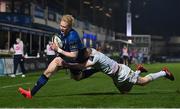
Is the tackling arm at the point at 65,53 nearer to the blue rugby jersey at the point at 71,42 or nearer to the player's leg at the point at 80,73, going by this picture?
the blue rugby jersey at the point at 71,42

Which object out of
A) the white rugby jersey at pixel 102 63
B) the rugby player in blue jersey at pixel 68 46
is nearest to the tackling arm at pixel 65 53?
the rugby player in blue jersey at pixel 68 46

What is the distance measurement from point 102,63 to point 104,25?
329ft

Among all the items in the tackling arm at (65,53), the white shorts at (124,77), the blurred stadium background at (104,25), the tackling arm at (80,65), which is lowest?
the white shorts at (124,77)

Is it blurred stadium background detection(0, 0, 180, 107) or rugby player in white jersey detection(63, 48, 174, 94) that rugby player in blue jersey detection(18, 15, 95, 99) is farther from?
blurred stadium background detection(0, 0, 180, 107)

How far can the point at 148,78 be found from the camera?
12.6 metres

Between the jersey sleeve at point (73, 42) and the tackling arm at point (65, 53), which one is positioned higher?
the jersey sleeve at point (73, 42)

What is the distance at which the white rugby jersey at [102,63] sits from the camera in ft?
39.3

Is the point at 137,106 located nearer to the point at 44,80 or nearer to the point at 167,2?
the point at 44,80

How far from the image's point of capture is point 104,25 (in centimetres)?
11194

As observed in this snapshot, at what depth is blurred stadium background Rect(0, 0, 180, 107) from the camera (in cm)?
4378

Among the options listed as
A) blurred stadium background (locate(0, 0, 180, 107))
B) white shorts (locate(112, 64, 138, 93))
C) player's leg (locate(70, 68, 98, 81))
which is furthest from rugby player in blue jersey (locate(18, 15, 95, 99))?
blurred stadium background (locate(0, 0, 180, 107))

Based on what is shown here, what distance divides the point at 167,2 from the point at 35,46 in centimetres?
6191

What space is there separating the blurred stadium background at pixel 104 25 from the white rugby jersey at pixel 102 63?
73.9 ft

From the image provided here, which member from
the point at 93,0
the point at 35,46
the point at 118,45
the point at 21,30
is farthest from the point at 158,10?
the point at 21,30
